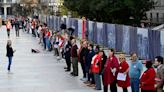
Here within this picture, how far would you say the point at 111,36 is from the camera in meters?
34.2

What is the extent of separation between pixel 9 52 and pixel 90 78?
5.01 metres

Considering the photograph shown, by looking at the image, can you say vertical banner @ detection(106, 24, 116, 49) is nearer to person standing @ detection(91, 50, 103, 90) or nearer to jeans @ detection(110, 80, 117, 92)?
person standing @ detection(91, 50, 103, 90)

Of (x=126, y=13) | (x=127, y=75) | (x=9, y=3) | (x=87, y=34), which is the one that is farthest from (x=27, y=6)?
(x=127, y=75)

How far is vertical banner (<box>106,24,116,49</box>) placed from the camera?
110 ft

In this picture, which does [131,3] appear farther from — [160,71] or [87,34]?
[160,71]

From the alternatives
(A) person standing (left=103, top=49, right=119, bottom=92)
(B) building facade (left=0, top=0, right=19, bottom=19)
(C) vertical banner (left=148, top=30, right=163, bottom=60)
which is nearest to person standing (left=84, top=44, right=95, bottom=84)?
(A) person standing (left=103, top=49, right=119, bottom=92)

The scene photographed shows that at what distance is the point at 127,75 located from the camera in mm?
15078

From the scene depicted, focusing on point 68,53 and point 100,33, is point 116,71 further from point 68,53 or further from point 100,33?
point 100,33

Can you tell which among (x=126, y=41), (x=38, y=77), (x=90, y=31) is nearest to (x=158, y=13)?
(x=90, y=31)

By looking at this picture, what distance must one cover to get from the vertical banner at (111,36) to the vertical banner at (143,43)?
5665 mm

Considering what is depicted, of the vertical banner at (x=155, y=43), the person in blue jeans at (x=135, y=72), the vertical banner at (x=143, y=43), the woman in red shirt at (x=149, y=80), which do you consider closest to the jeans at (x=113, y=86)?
the person in blue jeans at (x=135, y=72)

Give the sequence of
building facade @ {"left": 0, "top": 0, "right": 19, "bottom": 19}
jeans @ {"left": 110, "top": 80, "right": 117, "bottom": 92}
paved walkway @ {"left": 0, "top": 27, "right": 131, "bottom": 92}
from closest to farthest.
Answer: jeans @ {"left": 110, "top": 80, "right": 117, "bottom": 92} → paved walkway @ {"left": 0, "top": 27, "right": 131, "bottom": 92} → building facade @ {"left": 0, "top": 0, "right": 19, "bottom": 19}

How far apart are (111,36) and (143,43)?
7487mm

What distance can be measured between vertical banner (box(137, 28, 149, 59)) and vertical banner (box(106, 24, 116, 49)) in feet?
18.6
